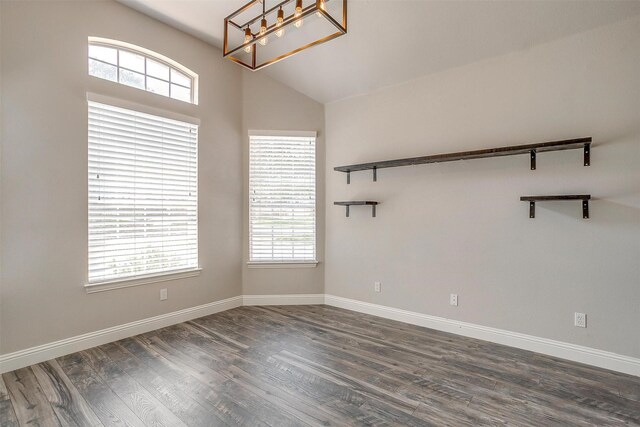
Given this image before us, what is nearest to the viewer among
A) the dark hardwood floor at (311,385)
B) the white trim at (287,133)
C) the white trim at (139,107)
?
the dark hardwood floor at (311,385)

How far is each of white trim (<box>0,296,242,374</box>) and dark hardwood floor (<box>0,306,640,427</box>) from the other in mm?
82

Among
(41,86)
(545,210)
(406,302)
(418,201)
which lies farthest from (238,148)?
(545,210)

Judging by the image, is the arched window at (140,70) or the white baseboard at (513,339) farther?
the arched window at (140,70)

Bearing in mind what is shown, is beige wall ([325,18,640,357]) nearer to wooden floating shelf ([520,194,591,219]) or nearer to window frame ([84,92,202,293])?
wooden floating shelf ([520,194,591,219])

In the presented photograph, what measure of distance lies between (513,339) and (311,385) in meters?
1.98

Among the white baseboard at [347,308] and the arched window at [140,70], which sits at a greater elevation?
the arched window at [140,70]

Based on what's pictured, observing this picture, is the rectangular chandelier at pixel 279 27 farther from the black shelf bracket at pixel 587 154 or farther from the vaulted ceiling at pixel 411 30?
the black shelf bracket at pixel 587 154

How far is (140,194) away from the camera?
3.24 metres

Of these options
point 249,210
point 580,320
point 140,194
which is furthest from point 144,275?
point 580,320

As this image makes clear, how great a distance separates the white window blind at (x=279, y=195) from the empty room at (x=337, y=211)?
0.18 ft

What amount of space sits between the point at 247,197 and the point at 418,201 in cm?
218

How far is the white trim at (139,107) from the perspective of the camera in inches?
114

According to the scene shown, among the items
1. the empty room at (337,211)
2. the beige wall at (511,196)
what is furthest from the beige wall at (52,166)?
the beige wall at (511,196)

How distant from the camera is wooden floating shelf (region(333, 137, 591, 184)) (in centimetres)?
252
